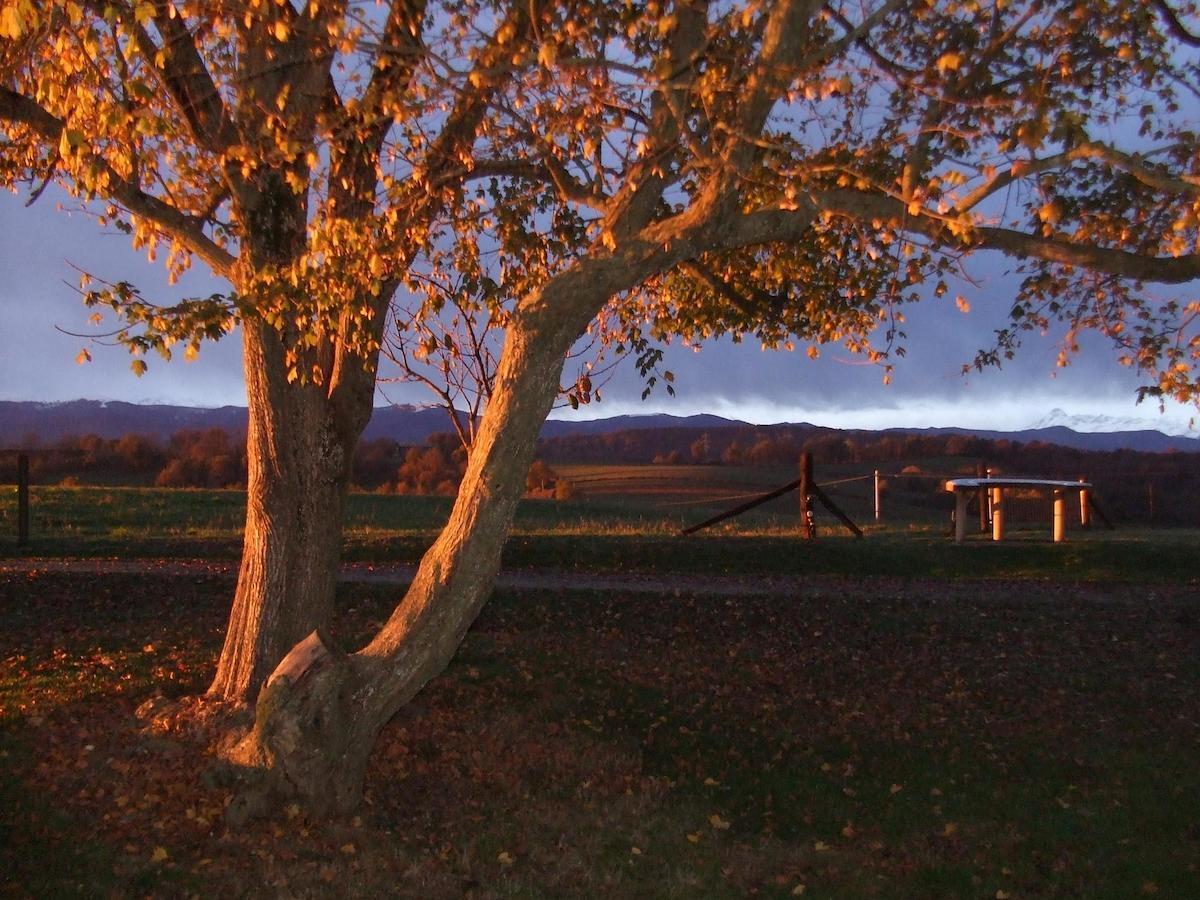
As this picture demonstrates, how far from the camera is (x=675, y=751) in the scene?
779cm

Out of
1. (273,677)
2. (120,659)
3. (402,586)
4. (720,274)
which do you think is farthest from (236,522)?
(273,677)

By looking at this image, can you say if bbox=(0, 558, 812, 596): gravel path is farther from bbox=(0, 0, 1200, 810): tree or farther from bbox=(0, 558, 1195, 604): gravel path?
bbox=(0, 0, 1200, 810): tree

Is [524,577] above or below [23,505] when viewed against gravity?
below

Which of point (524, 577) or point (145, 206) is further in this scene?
point (524, 577)

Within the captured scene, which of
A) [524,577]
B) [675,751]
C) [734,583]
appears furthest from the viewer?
[524,577]

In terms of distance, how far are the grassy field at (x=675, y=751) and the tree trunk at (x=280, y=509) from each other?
82 centimetres

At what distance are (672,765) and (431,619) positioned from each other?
2.23 m

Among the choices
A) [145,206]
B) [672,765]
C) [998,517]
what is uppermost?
[145,206]

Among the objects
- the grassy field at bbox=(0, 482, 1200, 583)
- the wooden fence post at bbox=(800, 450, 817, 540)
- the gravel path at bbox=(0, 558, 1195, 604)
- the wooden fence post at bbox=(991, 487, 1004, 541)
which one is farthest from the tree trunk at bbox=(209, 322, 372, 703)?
the wooden fence post at bbox=(991, 487, 1004, 541)

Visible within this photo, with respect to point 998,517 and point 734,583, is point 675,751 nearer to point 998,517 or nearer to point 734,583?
point 734,583

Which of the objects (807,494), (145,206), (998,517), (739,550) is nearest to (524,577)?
(739,550)

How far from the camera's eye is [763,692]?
937 centimetres

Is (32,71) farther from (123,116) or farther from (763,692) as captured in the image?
(763,692)

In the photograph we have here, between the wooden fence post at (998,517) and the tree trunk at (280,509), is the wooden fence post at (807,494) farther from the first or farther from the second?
the tree trunk at (280,509)
